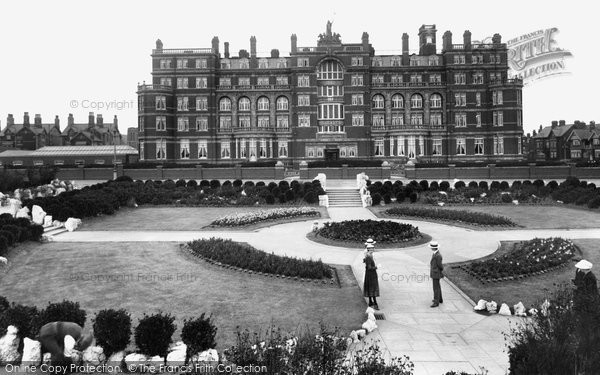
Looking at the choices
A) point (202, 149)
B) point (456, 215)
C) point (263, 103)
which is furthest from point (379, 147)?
point (456, 215)

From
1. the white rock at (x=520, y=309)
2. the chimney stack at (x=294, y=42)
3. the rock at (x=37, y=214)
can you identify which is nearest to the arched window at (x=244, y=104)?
the chimney stack at (x=294, y=42)

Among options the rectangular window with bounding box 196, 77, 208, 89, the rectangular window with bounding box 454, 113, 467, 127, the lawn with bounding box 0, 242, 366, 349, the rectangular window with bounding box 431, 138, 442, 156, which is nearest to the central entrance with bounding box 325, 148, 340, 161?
the rectangular window with bounding box 431, 138, 442, 156

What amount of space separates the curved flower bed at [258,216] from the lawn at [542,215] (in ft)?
15.6

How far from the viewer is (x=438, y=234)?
24375 millimetres

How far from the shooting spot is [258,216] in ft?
93.9

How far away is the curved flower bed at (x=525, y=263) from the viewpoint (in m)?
15.8

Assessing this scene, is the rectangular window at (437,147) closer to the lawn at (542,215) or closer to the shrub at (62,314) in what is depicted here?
the lawn at (542,215)

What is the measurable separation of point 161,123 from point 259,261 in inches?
2139

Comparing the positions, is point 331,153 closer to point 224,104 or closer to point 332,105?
point 332,105

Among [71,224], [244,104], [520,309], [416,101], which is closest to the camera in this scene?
[520,309]

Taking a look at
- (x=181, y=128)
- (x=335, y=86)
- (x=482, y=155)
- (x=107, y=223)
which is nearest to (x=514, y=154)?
(x=482, y=155)

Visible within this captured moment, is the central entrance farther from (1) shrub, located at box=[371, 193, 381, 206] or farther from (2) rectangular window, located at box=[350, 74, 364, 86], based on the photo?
(1) shrub, located at box=[371, 193, 381, 206]

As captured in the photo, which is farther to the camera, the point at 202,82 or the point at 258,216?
the point at 202,82

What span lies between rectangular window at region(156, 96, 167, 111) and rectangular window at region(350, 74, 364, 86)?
Answer: 1010 inches
